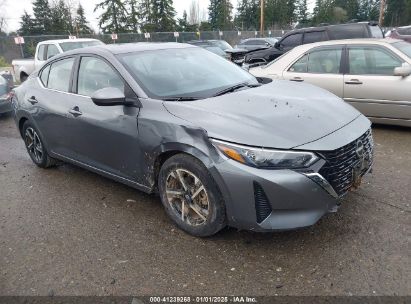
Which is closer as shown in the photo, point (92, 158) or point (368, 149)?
point (368, 149)

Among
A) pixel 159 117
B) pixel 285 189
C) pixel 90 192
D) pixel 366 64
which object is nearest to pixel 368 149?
pixel 285 189

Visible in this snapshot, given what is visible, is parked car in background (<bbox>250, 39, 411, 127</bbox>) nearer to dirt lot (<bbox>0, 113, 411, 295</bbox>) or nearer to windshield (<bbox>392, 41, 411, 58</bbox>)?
windshield (<bbox>392, 41, 411, 58</bbox>)

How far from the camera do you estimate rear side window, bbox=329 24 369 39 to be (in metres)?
9.81

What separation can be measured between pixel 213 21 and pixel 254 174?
76723mm

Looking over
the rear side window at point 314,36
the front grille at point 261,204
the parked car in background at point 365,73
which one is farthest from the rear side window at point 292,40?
the front grille at point 261,204

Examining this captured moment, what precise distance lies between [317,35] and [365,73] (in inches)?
186

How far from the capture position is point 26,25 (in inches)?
2090

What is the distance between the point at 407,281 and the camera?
274 cm

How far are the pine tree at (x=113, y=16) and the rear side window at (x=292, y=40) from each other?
40413 mm

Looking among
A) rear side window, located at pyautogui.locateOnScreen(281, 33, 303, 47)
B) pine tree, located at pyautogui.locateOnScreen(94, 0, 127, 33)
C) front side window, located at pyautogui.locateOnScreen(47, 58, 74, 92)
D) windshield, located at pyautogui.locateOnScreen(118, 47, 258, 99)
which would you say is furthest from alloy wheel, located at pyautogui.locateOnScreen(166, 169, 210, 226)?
pine tree, located at pyautogui.locateOnScreen(94, 0, 127, 33)

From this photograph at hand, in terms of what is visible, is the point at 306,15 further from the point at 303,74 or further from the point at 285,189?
the point at 285,189

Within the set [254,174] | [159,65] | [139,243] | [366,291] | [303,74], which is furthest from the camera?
[303,74]

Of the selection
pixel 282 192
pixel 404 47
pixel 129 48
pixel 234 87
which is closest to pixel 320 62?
pixel 404 47

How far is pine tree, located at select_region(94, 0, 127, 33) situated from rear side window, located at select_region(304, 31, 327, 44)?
4106 cm
